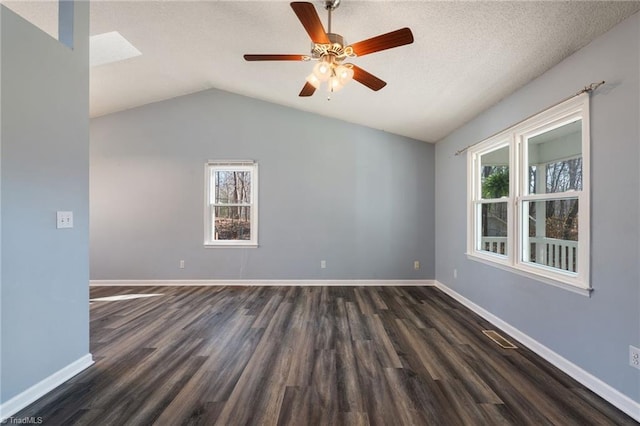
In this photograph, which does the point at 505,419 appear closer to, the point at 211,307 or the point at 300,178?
the point at 211,307

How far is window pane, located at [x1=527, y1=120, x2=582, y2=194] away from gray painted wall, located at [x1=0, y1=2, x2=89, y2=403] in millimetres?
3880

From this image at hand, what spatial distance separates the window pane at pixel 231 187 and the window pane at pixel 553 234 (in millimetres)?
3946

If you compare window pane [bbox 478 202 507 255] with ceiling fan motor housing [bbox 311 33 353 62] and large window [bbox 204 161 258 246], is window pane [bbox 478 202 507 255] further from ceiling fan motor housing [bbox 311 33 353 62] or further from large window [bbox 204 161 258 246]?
large window [bbox 204 161 258 246]

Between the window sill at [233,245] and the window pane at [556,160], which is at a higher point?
the window pane at [556,160]

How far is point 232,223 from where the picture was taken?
471cm

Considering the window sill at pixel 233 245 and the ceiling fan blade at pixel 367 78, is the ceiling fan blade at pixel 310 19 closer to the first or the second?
the ceiling fan blade at pixel 367 78

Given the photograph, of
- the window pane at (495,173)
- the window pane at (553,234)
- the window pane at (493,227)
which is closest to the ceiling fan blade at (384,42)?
the window pane at (553,234)

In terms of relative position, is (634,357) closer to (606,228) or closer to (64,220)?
(606,228)

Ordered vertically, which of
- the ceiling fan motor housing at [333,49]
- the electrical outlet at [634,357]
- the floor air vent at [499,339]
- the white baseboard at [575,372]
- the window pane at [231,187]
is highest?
the ceiling fan motor housing at [333,49]

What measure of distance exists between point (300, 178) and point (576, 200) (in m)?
3.48

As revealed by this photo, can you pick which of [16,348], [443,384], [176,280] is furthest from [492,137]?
[176,280]

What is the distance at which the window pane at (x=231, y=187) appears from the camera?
4.68 m

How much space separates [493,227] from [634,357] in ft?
5.81

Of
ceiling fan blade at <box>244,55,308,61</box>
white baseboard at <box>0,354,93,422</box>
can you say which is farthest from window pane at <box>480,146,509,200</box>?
white baseboard at <box>0,354,93,422</box>
